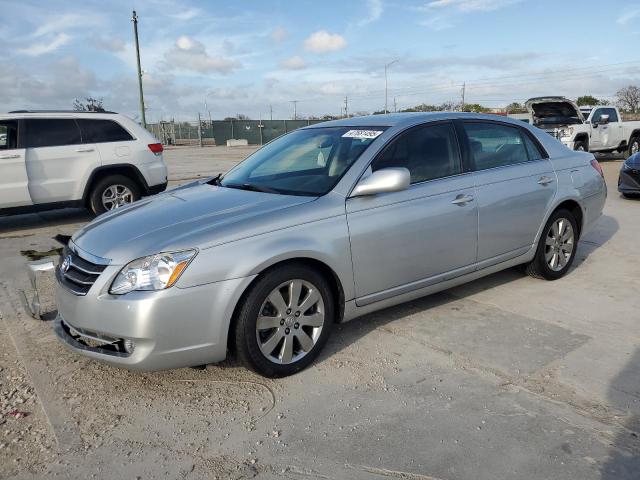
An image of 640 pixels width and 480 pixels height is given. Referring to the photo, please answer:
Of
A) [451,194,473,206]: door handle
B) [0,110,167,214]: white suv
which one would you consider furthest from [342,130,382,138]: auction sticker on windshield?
[0,110,167,214]: white suv

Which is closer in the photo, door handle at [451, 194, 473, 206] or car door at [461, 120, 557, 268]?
door handle at [451, 194, 473, 206]

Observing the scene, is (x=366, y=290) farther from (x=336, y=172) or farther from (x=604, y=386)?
(x=604, y=386)

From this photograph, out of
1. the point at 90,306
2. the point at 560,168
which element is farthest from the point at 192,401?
the point at 560,168

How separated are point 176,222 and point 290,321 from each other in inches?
36.4

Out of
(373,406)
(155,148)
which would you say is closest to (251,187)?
(373,406)

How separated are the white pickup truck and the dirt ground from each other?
12.3 metres

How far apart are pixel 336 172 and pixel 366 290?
85cm

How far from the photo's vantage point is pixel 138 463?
2.60m

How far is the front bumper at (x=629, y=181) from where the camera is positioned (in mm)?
9508

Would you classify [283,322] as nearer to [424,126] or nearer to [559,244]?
[424,126]

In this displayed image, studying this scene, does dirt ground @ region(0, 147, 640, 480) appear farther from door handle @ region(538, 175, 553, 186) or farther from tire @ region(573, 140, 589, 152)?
tire @ region(573, 140, 589, 152)

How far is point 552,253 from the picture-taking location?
5.15 metres

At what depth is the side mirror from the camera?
11.7 ft

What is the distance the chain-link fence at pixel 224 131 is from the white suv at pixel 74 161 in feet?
113
